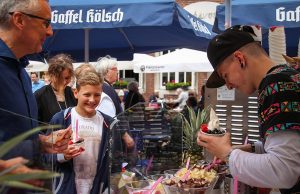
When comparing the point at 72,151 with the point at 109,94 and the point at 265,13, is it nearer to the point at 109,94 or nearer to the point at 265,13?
the point at 109,94

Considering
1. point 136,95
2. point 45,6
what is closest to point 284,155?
point 45,6

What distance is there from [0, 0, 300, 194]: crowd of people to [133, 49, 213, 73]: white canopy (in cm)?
673

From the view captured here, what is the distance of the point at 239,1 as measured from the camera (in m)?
4.08

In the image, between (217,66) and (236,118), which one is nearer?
Answer: (217,66)

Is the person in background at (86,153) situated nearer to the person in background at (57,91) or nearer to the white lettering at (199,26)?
the person in background at (57,91)

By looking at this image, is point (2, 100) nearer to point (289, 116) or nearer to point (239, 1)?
point (289, 116)

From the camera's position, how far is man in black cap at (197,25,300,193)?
1.40 meters

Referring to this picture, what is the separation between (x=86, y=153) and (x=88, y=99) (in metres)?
0.40

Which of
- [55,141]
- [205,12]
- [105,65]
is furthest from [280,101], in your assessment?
[205,12]

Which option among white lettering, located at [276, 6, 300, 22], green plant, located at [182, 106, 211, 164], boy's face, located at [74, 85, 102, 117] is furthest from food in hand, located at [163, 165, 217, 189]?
white lettering, located at [276, 6, 300, 22]

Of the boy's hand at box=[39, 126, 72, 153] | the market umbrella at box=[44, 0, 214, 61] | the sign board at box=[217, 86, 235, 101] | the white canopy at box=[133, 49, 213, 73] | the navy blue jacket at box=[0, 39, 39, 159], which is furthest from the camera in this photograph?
the white canopy at box=[133, 49, 213, 73]

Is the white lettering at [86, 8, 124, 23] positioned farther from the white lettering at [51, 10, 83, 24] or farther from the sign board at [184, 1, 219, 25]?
the sign board at [184, 1, 219, 25]

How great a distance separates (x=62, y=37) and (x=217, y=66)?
5.80 metres

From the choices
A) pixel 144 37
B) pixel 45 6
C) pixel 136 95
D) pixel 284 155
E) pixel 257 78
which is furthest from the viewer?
pixel 136 95
